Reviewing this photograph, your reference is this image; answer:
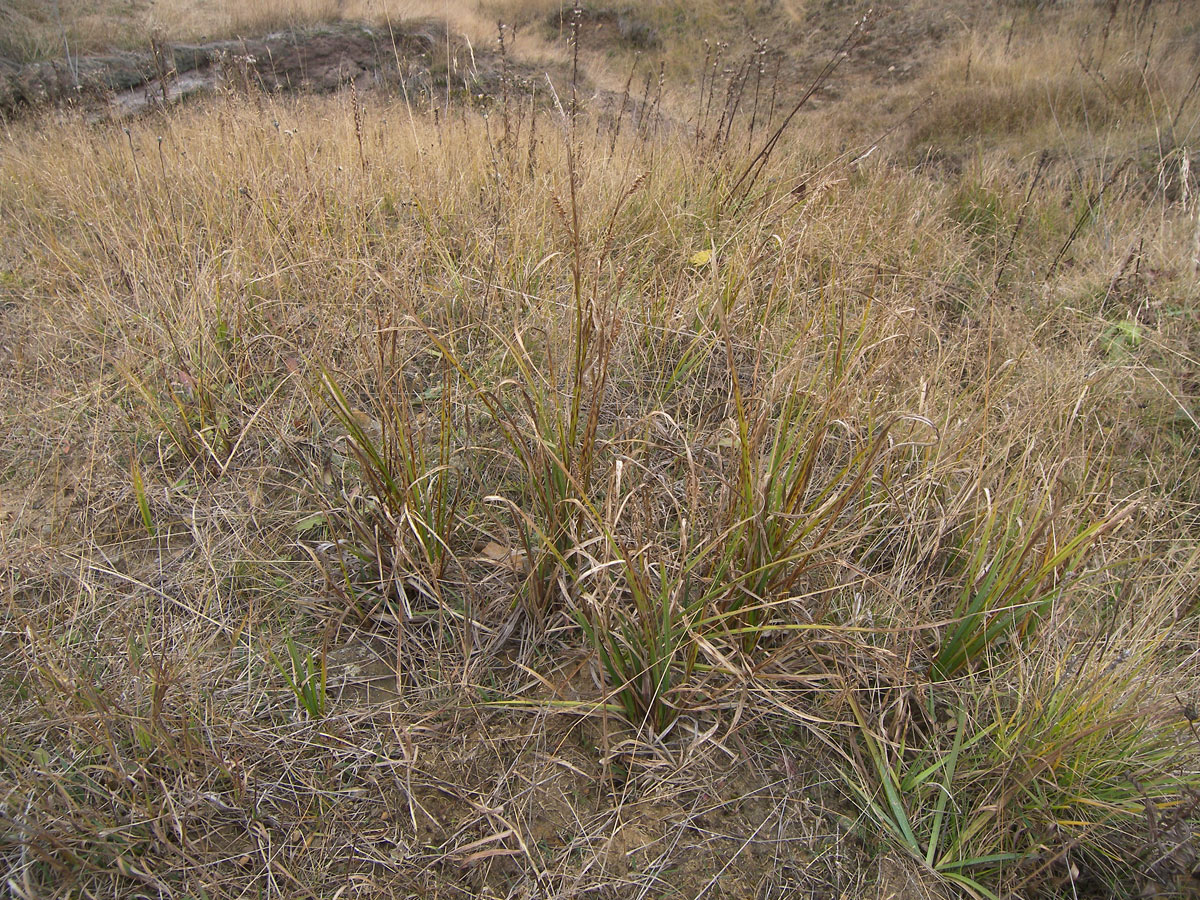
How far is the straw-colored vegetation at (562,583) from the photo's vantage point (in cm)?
127

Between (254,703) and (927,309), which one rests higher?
Answer: (927,309)

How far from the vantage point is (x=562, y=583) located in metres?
1.41

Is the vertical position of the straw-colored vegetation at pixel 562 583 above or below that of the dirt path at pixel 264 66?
below

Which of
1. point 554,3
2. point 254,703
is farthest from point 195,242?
point 554,3

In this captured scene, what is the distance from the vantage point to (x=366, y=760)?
54.1 inches

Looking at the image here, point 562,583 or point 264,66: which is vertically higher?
point 264,66

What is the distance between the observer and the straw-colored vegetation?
4.17 ft

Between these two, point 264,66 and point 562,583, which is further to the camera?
point 264,66

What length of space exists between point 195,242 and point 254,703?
212cm

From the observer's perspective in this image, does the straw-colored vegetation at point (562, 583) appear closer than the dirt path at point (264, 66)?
Yes

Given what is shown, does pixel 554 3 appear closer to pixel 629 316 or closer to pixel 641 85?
pixel 641 85

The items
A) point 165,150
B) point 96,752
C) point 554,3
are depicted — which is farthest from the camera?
point 554,3

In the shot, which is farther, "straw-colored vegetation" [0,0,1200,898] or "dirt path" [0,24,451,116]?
"dirt path" [0,24,451,116]

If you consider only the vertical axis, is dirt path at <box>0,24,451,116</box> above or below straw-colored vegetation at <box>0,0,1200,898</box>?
above
